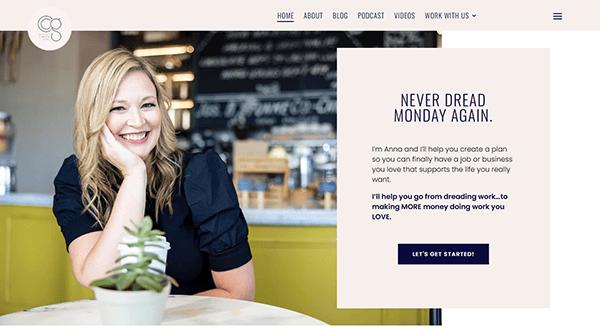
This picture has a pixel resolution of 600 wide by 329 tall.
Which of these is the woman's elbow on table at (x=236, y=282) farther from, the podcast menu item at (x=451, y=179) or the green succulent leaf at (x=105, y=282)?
the green succulent leaf at (x=105, y=282)

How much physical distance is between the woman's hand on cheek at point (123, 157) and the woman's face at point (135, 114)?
0.17 ft

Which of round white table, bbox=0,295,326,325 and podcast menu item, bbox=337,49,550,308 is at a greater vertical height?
podcast menu item, bbox=337,49,550,308

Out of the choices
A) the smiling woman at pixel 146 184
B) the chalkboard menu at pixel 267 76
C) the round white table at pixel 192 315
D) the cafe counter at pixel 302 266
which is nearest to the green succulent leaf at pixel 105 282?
the round white table at pixel 192 315

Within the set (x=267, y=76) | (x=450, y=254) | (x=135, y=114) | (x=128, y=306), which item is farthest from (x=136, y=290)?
(x=267, y=76)

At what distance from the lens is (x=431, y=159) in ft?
2.94

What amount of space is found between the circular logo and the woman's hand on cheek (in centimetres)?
22

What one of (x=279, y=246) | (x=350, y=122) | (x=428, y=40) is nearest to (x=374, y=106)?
(x=350, y=122)

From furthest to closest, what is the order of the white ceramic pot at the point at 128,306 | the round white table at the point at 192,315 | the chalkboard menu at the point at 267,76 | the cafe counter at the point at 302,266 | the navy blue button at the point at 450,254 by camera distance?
the chalkboard menu at the point at 267,76, the cafe counter at the point at 302,266, the navy blue button at the point at 450,254, the round white table at the point at 192,315, the white ceramic pot at the point at 128,306

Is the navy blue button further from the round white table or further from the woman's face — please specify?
the woman's face

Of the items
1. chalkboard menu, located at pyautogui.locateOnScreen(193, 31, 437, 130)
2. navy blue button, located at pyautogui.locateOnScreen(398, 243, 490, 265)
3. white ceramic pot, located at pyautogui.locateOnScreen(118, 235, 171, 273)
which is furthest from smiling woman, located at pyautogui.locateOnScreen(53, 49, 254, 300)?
chalkboard menu, located at pyautogui.locateOnScreen(193, 31, 437, 130)

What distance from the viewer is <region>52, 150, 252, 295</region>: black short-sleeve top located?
3.43 feet

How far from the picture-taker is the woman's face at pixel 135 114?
97cm

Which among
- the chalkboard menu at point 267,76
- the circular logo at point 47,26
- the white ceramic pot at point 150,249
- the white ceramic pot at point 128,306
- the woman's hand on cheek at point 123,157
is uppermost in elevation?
the chalkboard menu at point 267,76

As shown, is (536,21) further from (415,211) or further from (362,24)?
(415,211)
